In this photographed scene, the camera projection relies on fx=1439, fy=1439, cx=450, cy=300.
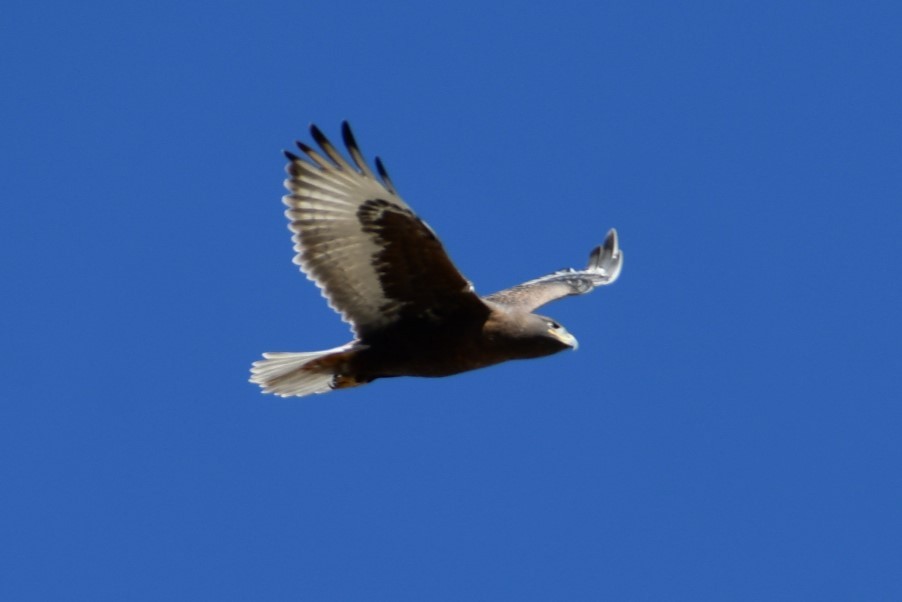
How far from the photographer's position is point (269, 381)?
423 inches

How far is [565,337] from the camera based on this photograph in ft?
33.1

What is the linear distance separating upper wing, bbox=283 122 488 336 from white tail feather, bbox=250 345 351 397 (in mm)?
625

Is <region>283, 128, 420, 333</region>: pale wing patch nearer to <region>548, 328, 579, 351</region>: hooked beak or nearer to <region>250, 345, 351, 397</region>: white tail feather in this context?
<region>250, 345, 351, 397</region>: white tail feather

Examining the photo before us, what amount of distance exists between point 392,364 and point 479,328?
27.4 inches

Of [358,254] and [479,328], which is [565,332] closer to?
[479,328]

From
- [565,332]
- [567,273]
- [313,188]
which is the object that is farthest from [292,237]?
[567,273]

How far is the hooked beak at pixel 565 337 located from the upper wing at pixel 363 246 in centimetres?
52

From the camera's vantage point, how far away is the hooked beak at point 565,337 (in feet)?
33.0

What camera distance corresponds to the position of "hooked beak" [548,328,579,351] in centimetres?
1005

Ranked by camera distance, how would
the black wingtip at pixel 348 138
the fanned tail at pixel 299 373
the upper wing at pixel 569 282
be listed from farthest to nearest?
the upper wing at pixel 569 282
the fanned tail at pixel 299 373
the black wingtip at pixel 348 138

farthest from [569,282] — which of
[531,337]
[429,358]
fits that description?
[429,358]

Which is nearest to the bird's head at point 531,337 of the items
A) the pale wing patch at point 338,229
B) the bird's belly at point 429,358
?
the bird's belly at point 429,358

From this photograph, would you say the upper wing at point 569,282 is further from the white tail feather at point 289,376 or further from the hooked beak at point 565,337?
the white tail feather at point 289,376

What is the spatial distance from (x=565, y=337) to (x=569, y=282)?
3.06 m
